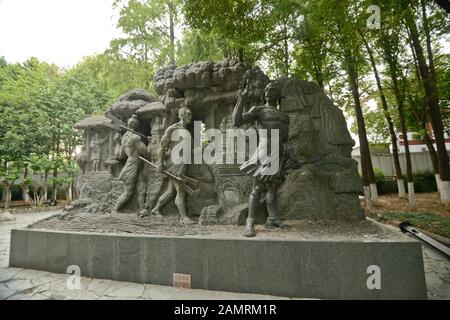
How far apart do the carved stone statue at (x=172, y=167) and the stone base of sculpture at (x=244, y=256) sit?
1.77ft

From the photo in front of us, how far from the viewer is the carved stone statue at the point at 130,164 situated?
18.1 feet

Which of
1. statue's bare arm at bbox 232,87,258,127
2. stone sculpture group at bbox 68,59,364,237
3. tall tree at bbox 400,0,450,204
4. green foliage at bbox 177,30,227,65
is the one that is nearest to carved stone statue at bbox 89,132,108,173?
stone sculpture group at bbox 68,59,364,237

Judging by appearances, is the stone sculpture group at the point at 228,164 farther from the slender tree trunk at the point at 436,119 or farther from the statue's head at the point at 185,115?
the slender tree trunk at the point at 436,119

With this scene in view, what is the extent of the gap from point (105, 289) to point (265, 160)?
3.35 metres

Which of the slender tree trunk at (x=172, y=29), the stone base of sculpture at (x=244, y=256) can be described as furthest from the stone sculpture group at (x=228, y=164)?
the slender tree trunk at (x=172, y=29)

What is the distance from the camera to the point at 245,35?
7.33 meters

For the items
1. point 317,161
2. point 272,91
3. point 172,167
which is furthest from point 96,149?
point 317,161

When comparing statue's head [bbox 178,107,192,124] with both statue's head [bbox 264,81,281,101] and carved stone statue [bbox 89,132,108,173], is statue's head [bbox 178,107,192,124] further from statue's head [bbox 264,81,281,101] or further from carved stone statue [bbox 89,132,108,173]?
carved stone statue [bbox 89,132,108,173]

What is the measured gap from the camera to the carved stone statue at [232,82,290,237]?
3.97 m

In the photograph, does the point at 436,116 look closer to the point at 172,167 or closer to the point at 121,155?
the point at 172,167

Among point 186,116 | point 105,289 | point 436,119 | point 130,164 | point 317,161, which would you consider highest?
point 436,119

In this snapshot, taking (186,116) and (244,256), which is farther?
(186,116)

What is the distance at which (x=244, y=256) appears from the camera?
3.39 m
